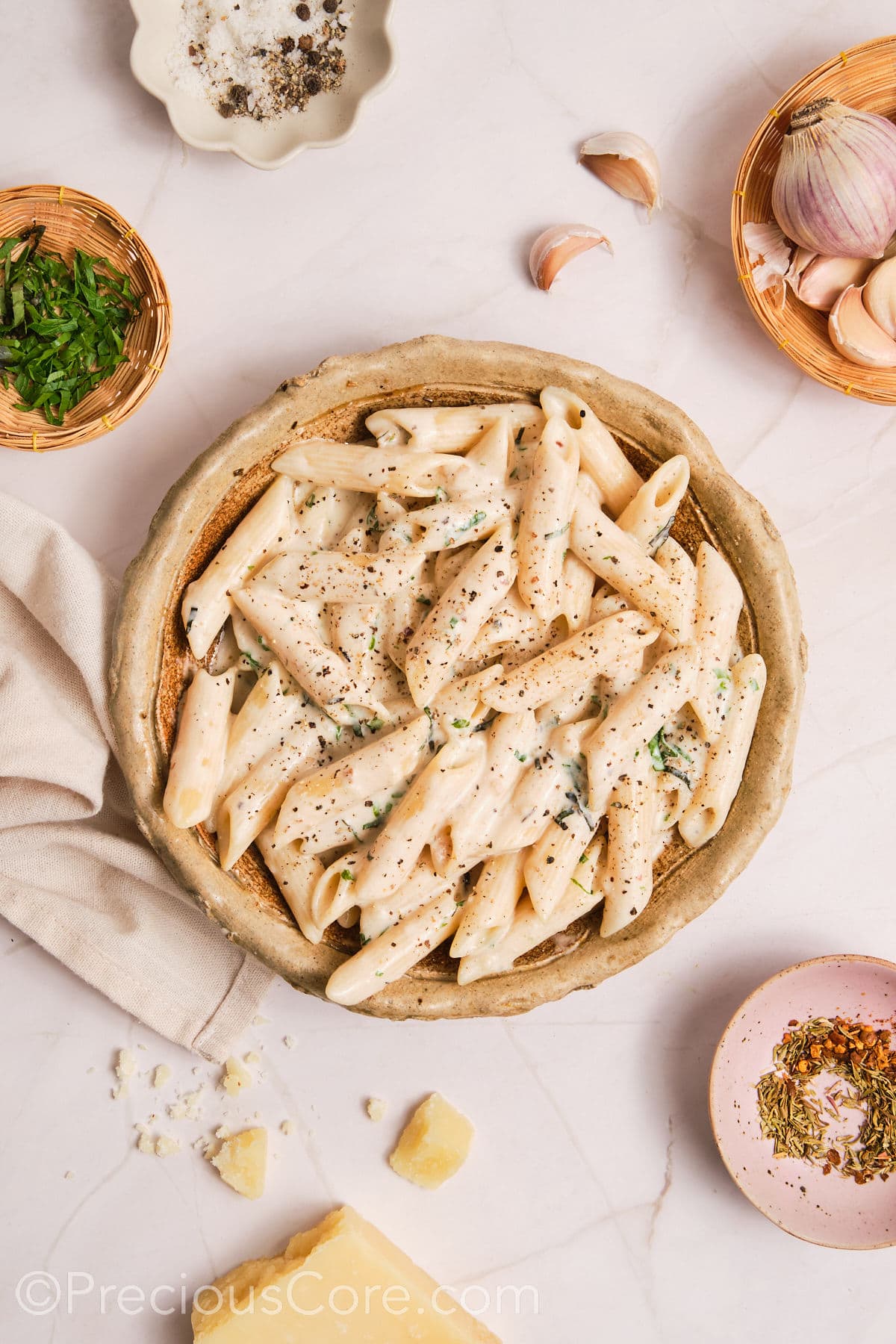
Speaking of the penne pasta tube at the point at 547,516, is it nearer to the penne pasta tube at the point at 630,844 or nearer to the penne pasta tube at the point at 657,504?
the penne pasta tube at the point at 657,504

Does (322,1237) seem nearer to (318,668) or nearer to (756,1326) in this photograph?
(756,1326)

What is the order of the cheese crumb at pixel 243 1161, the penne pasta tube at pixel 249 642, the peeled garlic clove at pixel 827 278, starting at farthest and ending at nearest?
the cheese crumb at pixel 243 1161 < the peeled garlic clove at pixel 827 278 < the penne pasta tube at pixel 249 642

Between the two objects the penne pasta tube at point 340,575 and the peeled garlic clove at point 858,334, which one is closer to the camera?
the penne pasta tube at point 340,575

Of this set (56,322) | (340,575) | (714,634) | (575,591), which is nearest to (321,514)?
(340,575)

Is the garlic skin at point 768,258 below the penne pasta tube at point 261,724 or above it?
above

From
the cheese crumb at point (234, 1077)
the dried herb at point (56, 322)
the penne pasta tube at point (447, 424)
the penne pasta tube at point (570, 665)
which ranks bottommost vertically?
the cheese crumb at point (234, 1077)

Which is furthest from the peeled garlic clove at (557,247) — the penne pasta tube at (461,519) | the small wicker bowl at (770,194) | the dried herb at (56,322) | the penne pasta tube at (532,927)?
the penne pasta tube at (532,927)
